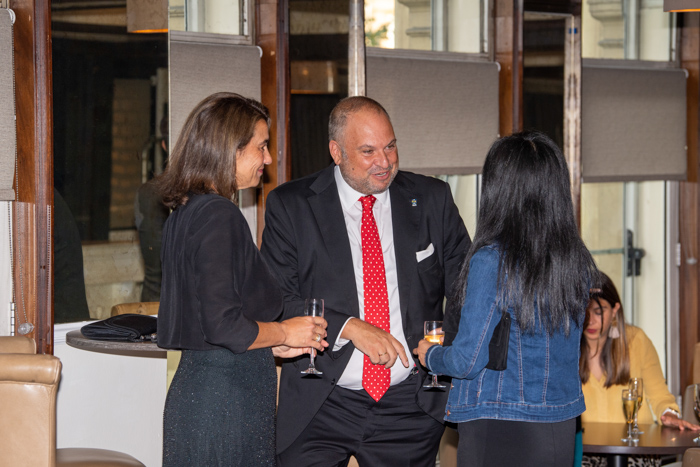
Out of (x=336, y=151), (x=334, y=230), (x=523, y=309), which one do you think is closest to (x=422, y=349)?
(x=523, y=309)

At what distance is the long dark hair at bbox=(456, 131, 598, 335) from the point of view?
2162 millimetres

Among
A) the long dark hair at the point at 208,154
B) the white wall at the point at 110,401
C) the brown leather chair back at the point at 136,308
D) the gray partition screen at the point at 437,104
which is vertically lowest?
the white wall at the point at 110,401

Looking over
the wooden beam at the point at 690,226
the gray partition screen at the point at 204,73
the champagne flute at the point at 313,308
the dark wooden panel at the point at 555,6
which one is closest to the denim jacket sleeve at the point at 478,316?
the champagne flute at the point at 313,308

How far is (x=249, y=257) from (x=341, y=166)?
31.2 inches

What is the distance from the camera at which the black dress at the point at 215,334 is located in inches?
84.2

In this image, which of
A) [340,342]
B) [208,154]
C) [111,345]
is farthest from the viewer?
[111,345]

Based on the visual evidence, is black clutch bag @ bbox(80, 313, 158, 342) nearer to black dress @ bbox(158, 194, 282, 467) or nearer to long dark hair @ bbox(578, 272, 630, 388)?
black dress @ bbox(158, 194, 282, 467)

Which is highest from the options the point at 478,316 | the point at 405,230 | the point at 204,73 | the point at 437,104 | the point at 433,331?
the point at 204,73

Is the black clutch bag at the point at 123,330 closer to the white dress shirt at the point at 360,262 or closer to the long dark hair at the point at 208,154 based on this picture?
the white dress shirt at the point at 360,262

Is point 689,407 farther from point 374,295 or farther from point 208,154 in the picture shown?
point 208,154

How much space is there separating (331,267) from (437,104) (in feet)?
8.73

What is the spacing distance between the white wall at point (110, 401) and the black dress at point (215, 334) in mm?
2025

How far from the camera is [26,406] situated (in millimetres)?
2977

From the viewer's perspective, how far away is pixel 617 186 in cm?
643
